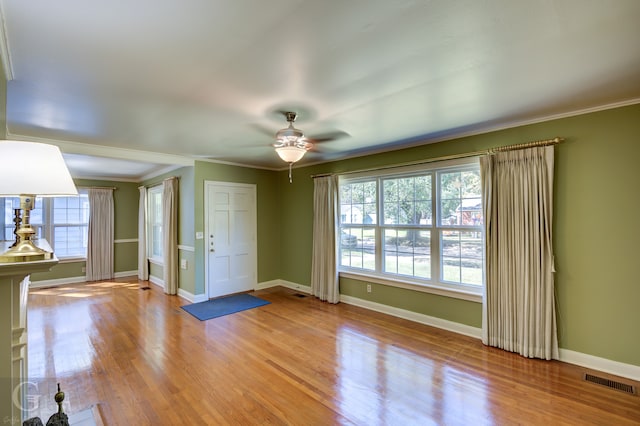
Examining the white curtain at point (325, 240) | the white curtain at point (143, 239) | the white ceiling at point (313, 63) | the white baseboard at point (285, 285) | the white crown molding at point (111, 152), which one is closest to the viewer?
the white ceiling at point (313, 63)

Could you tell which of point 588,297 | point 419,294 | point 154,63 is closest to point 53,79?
point 154,63

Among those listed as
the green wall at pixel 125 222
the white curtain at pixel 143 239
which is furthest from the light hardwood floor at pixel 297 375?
the green wall at pixel 125 222

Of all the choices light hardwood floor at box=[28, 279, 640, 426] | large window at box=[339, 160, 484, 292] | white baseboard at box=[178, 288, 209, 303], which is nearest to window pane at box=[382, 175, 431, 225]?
large window at box=[339, 160, 484, 292]

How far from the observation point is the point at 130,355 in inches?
123

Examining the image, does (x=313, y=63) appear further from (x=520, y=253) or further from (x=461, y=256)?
(x=461, y=256)

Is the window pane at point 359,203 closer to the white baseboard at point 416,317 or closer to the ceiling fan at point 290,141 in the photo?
the white baseboard at point 416,317

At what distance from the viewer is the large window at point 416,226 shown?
358cm

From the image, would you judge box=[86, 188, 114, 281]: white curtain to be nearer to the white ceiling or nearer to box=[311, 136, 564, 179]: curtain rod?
the white ceiling

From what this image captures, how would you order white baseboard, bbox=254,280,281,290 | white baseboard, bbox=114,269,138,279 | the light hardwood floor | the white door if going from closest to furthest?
1. the light hardwood floor
2. the white door
3. white baseboard, bbox=254,280,281,290
4. white baseboard, bbox=114,269,138,279

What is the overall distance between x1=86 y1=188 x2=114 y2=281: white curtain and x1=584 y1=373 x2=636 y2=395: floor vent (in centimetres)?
846

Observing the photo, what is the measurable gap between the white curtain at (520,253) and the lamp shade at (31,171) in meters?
3.65

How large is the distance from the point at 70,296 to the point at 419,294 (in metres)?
6.11

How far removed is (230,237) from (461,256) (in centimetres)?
393

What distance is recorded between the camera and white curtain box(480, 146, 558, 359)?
9.60 ft
